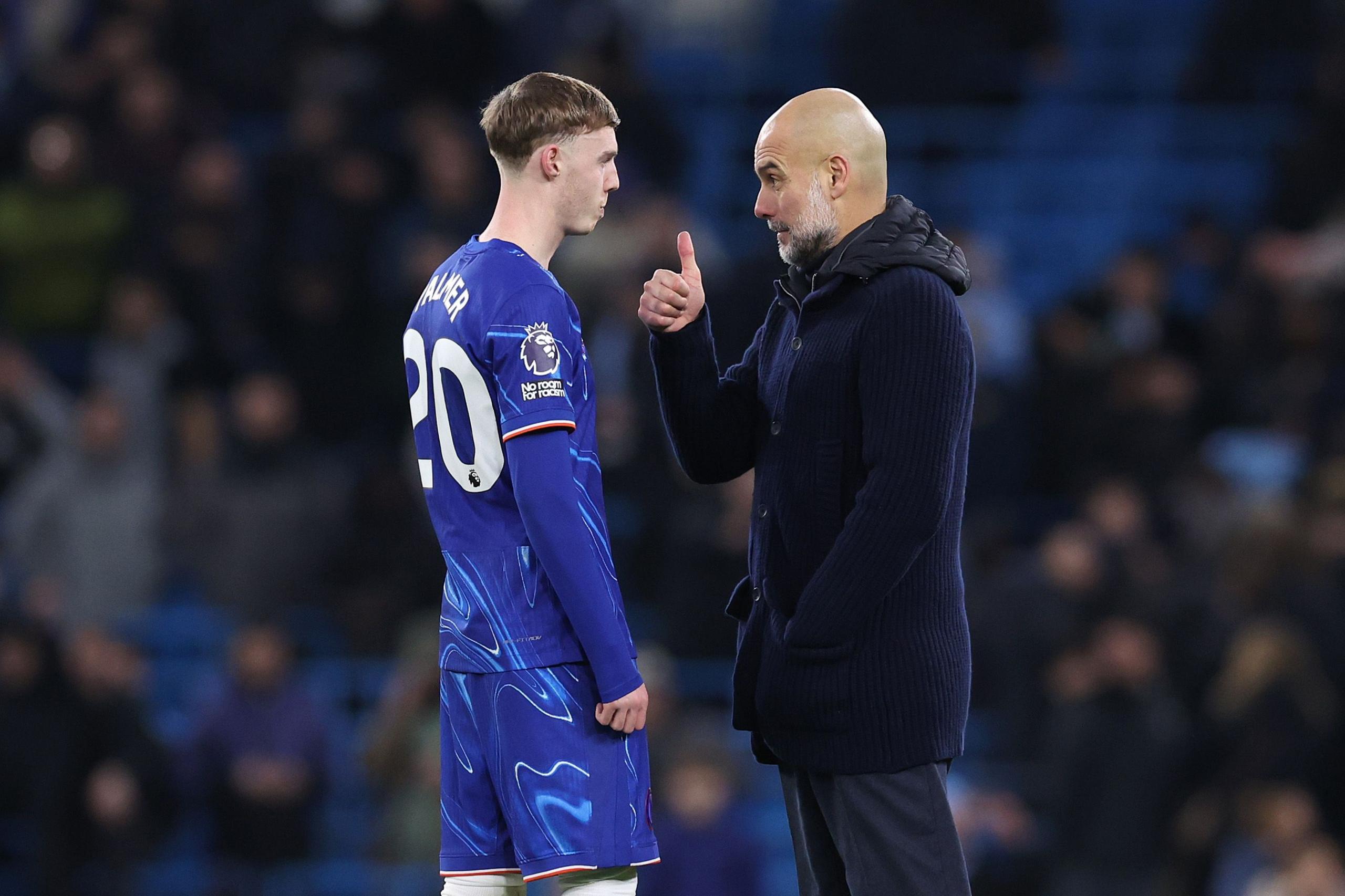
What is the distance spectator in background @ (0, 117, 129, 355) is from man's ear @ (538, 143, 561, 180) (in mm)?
6945

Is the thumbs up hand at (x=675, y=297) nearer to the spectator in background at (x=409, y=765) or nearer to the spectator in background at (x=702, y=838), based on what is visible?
the spectator in background at (x=702, y=838)

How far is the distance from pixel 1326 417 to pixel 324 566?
4876 millimetres

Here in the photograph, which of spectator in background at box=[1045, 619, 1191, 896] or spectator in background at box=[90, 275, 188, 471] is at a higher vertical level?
spectator in background at box=[90, 275, 188, 471]

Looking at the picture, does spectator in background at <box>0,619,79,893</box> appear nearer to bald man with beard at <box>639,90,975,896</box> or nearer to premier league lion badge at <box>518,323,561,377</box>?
bald man with beard at <box>639,90,975,896</box>

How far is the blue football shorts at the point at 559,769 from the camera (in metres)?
3.47

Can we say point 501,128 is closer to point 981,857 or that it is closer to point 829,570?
point 829,570

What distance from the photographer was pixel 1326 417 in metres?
8.94

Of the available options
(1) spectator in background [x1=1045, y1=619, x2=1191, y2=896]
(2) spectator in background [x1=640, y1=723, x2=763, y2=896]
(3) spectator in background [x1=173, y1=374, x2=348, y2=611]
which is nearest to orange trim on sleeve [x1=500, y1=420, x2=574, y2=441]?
(2) spectator in background [x1=640, y1=723, x2=763, y2=896]

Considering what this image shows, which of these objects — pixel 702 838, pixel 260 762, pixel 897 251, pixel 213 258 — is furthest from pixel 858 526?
pixel 213 258

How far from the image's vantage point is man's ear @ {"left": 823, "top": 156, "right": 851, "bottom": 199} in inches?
142

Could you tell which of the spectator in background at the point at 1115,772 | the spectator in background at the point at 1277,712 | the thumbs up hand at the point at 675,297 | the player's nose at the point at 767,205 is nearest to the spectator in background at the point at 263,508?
the spectator in background at the point at 1115,772

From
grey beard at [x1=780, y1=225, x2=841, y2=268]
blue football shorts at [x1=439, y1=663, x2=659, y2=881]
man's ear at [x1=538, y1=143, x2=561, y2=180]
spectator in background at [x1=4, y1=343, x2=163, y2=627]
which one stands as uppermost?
man's ear at [x1=538, y1=143, x2=561, y2=180]

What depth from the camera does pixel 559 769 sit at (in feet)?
11.4

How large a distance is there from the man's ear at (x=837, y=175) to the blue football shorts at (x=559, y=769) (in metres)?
1.03
